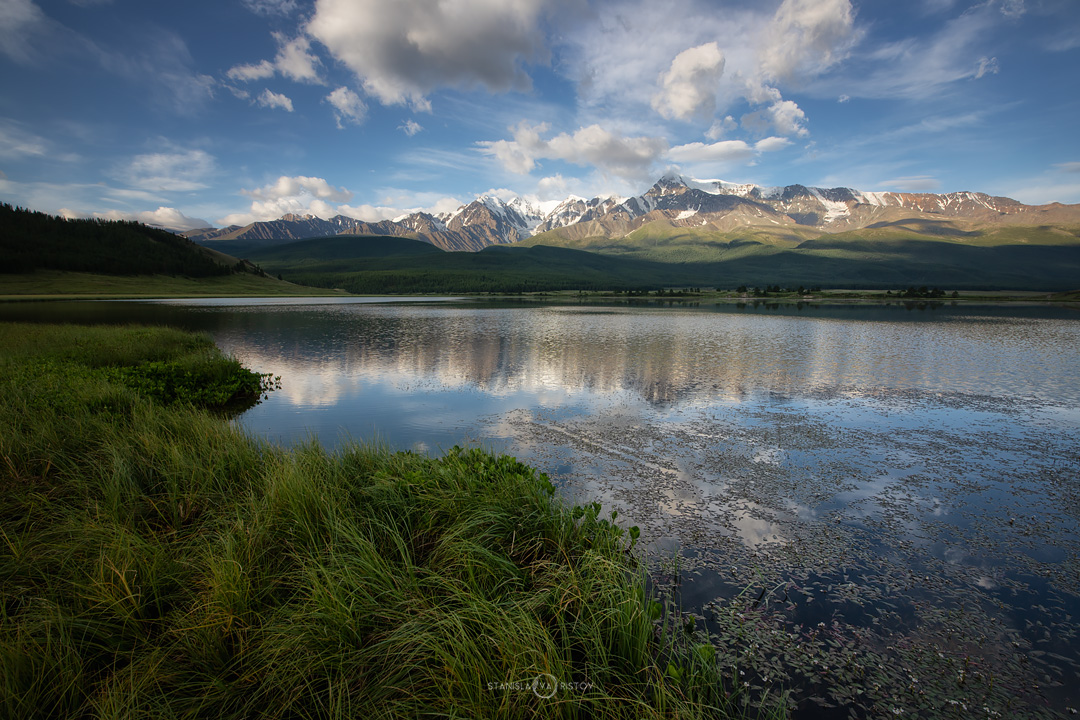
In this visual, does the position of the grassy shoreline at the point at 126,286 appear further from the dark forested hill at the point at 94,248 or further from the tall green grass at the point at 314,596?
the tall green grass at the point at 314,596

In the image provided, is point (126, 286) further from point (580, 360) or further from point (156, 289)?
point (580, 360)

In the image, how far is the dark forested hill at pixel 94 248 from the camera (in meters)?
140

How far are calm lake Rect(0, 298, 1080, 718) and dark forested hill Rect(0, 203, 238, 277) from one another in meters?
166

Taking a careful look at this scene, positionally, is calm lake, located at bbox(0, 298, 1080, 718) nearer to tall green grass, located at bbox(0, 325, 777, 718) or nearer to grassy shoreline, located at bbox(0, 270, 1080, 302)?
tall green grass, located at bbox(0, 325, 777, 718)

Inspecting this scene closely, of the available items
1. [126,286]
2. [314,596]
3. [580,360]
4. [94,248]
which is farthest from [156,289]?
[314,596]

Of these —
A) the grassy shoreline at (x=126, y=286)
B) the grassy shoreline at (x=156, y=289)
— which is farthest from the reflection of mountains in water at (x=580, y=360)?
Answer: the grassy shoreline at (x=126, y=286)

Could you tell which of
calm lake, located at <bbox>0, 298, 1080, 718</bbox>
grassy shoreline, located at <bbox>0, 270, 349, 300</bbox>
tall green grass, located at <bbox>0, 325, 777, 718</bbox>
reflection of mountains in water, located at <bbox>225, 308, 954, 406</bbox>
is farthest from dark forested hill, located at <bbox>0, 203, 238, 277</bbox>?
tall green grass, located at <bbox>0, 325, 777, 718</bbox>

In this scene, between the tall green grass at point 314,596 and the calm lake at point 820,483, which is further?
the calm lake at point 820,483

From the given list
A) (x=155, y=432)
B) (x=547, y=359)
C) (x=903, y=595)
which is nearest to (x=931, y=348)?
(x=547, y=359)

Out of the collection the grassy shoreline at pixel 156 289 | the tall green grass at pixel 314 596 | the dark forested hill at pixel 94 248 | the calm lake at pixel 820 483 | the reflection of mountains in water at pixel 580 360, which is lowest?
the calm lake at pixel 820 483

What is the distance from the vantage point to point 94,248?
165 metres

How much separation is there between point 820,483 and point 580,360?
19623mm

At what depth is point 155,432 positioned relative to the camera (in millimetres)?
10977

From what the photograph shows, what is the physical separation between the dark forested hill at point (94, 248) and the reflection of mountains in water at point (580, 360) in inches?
5839
